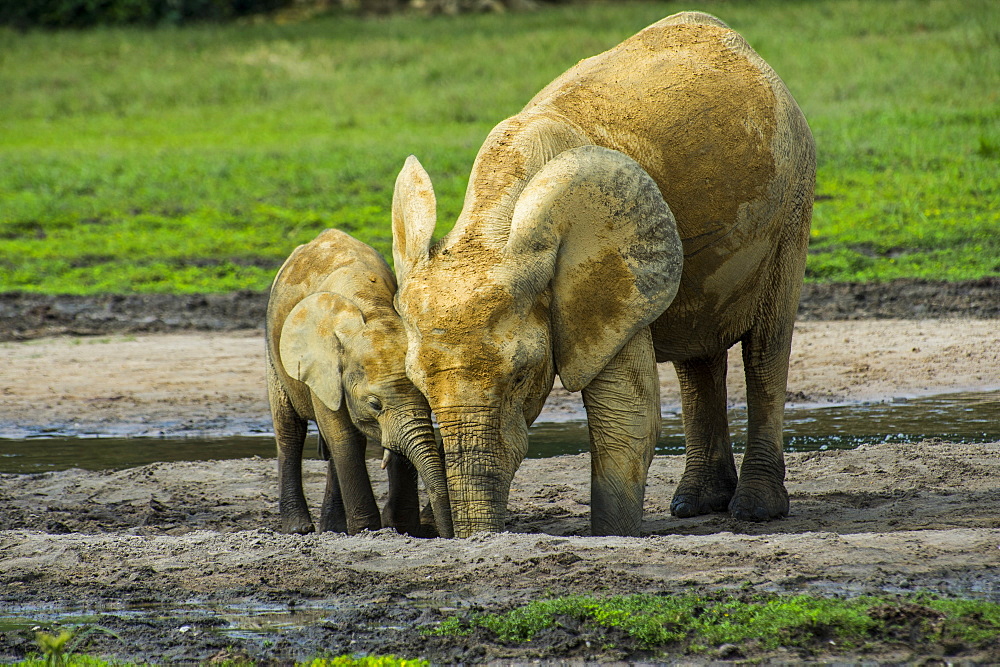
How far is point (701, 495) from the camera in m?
8.30

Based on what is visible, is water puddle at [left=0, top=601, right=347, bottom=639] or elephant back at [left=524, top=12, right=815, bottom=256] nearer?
water puddle at [left=0, top=601, right=347, bottom=639]

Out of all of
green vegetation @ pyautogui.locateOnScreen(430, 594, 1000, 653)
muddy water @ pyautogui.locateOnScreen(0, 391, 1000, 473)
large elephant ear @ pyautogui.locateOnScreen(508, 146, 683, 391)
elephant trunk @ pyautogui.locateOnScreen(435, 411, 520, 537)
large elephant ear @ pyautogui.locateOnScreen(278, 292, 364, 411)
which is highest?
large elephant ear @ pyautogui.locateOnScreen(508, 146, 683, 391)

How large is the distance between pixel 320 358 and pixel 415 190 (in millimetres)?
984

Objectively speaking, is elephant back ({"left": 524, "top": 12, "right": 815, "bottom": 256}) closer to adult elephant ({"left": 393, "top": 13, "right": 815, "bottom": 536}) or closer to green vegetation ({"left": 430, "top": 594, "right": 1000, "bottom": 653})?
adult elephant ({"left": 393, "top": 13, "right": 815, "bottom": 536})

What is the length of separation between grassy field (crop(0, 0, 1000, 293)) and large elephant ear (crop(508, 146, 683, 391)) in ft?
32.4

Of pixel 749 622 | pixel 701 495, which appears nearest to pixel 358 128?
pixel 701 495

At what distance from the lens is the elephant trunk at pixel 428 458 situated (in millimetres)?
6508

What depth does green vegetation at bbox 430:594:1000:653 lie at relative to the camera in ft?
16.0

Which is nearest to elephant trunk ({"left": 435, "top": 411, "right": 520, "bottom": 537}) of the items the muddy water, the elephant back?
the elephant back

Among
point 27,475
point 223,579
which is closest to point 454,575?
point 223,579

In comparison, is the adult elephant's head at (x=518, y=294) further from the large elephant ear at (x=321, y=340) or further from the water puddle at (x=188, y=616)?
the water puddle at (x=188, y=616)

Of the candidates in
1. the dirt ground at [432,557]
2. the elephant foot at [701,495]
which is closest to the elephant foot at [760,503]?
the dirt ground at [432,557]

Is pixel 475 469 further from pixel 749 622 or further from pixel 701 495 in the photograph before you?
pixel 701 495

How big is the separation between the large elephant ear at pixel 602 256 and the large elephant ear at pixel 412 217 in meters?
0.45
